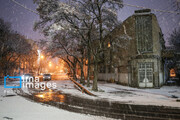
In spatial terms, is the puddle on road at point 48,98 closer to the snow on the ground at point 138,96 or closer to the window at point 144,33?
the snow on the ground at point 138,96

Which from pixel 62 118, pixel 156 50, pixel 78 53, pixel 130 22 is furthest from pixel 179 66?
pixel 62 118

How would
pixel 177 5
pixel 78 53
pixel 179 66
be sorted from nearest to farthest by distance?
pixel 177 5
pixel 78 53
pixel 179 66

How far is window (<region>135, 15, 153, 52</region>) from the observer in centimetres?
1950

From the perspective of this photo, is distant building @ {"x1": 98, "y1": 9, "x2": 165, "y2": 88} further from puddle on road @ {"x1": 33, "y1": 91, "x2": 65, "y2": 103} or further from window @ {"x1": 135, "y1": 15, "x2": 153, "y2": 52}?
puddle on road @ {"x1": 33, "y1": 91, "x2": 65, "y2": 103}

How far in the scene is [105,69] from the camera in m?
32.2

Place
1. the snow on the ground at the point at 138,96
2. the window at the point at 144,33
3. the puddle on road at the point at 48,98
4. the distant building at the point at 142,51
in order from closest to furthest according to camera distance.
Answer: the puddle on road at the point at 48,98 → the snow on the ground at the point at 138,96 → the distant building at the point at 142,51 → the window at the point at 144,33

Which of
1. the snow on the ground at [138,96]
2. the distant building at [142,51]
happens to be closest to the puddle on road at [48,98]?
the snow on the ground at [138,96]

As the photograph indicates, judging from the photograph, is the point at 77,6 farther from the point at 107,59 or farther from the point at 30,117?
the point at 107,59

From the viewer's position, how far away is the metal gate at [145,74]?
62.7ft

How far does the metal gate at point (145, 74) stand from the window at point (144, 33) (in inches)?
85.0

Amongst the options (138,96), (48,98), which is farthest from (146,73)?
(48,98)

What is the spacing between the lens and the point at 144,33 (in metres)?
19.7

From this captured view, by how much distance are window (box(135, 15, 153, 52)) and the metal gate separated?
2.16 metres

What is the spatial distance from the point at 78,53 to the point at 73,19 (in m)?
11.7
